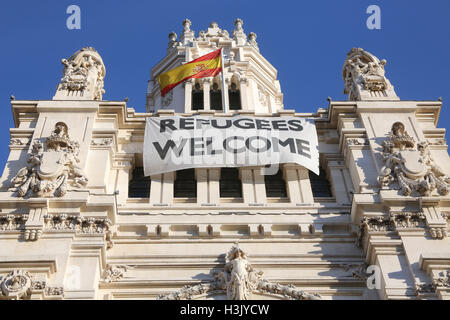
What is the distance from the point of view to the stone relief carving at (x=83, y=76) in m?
32.4

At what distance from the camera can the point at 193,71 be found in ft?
135

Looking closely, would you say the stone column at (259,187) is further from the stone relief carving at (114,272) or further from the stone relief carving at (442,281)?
the stone relief carving at (442,281)

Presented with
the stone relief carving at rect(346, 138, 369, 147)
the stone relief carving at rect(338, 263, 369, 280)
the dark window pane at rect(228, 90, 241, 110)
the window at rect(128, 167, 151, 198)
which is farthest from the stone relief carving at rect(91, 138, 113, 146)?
the dark window pane at rect(228, 90, 241, 110)

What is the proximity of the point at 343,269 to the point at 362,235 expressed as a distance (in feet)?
5.07

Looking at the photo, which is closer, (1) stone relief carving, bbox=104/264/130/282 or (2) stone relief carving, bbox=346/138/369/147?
(1) stone relief carving, bbox=104/264/130/282

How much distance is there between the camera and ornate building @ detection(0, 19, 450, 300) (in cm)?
2344

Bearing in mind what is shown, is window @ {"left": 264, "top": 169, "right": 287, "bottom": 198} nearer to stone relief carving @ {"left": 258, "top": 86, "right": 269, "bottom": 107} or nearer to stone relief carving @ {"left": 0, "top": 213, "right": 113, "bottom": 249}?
stone relief carving @ {"left": 0, "top": 213, "right": 113, "bottom": 249}

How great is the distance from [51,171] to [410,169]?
13.9m

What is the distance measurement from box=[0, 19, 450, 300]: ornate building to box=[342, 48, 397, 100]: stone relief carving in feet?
1.13

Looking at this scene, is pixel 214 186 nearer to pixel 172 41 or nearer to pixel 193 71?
pixel 193 71

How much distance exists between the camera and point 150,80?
48500 mm

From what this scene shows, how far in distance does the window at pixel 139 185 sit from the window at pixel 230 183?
3.19m

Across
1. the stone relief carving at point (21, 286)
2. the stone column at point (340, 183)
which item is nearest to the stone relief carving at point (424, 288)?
the stone column at point (340, 183)

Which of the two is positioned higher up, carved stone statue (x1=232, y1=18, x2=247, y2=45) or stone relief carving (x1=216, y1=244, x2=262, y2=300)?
carved stone statue (x1=232, y1=18, x2=247, y2=45)
